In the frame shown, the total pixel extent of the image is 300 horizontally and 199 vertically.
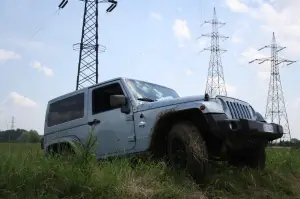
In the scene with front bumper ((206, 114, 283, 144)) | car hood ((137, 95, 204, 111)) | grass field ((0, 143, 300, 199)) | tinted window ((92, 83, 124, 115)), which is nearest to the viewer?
grass field ((0, 143, 300, 199))

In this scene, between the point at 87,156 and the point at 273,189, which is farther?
the point at 273,189

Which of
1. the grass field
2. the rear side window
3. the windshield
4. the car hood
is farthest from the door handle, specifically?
the grass field

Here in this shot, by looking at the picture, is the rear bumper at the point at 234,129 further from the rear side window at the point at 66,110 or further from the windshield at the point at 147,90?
the rear side window at the point at 66,110

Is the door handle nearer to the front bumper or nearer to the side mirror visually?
the side mirror

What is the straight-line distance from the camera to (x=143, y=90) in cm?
696

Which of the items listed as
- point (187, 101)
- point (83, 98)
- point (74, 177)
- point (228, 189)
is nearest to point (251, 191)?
point (228, 189)

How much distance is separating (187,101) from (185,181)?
125 centimetres

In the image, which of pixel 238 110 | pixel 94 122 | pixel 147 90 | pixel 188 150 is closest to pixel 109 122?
pixel 94 122

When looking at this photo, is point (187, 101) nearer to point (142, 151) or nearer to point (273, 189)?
point (142, 151)

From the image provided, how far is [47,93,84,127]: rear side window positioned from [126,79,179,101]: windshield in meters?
1.21

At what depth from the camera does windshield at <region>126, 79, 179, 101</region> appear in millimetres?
6777

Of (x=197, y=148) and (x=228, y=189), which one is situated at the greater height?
(x=197, y=148)

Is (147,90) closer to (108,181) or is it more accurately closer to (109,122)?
(109,122)

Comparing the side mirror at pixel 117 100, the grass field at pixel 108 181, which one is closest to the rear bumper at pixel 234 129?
the grass field at pixel 108 181
